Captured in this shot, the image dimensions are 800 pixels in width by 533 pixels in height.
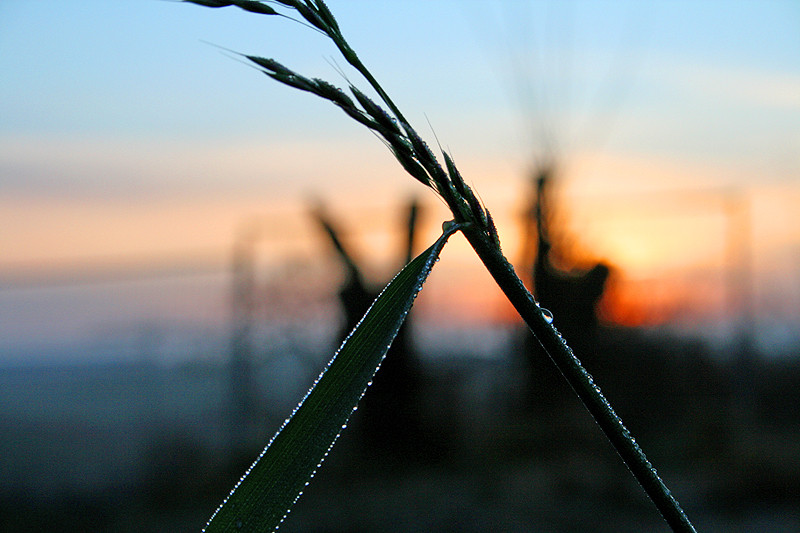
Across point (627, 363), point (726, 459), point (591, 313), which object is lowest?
point (726, 459)

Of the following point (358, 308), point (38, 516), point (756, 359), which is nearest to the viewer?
point (38, 516)

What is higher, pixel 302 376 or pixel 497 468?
pixel 302 376

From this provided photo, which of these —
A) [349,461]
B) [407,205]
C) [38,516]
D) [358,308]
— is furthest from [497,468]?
[38,516]

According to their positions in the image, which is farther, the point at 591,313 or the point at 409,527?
the point at 591,313

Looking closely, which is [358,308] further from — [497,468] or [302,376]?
[497,468]

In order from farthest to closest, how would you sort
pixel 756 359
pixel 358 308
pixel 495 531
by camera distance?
pixel 756 359
pixel 358 308
pixel 495 531

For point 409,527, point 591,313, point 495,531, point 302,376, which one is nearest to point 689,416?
point 591,313

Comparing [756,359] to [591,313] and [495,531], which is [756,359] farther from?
[495,531]
